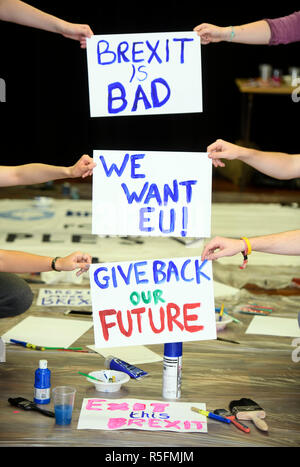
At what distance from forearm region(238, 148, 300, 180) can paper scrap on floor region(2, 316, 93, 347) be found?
82 cm

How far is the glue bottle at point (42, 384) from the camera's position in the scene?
1.83 m

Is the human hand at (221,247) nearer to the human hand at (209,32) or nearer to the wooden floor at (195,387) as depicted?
the wooden floor at (195,387)

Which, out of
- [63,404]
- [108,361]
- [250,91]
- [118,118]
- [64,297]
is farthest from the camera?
[118,118]

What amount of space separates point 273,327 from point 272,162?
691 mm

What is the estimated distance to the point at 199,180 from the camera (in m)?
1.88

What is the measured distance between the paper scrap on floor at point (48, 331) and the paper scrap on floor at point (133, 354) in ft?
0.36

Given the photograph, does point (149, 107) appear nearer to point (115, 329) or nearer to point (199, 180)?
point (199, 180)

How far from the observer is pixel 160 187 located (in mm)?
1877

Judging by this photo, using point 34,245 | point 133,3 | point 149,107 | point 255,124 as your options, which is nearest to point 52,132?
point 133,3

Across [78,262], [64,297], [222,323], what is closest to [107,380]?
[78,262]

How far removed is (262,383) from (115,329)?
0.48 m

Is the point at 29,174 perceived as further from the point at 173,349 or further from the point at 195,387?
the point at 195,387

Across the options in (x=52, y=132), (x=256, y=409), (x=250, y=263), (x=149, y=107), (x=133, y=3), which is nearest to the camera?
(x=256, y=409)

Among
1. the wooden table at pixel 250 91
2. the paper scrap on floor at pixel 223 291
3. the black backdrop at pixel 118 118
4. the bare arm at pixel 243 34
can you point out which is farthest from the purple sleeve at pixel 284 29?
the black backdrop at pixel 118 118
